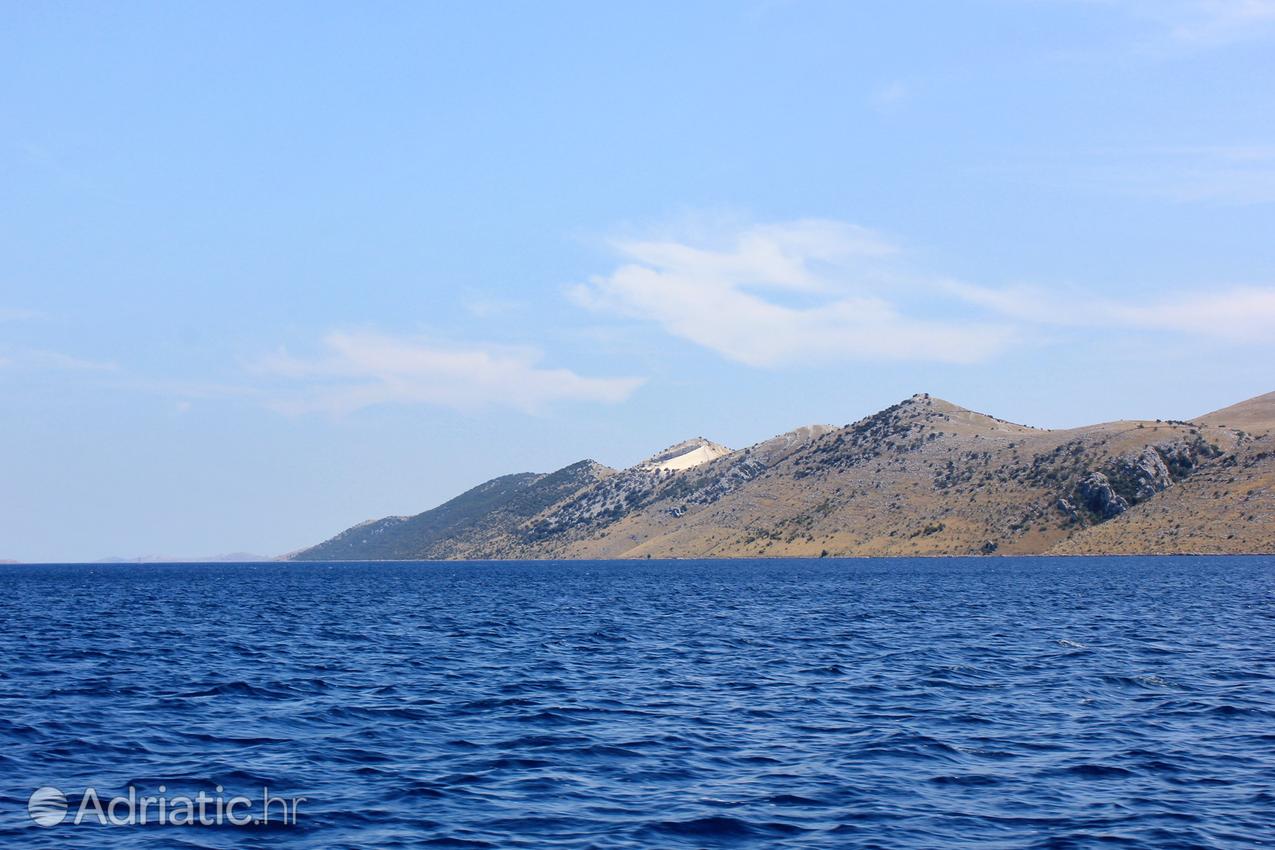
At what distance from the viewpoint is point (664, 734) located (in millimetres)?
30859

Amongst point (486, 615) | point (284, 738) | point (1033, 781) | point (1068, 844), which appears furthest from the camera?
point (486, 615)

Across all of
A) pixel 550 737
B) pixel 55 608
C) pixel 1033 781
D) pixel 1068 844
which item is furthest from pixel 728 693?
pixel 55 608

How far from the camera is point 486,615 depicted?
273 feet

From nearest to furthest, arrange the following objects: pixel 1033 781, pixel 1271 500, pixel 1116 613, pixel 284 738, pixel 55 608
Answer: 1. pixel 1033 781
2. pixel 284 738
3. pixel 1116 613
4. pixel 55 608
5. pixel 1271 500

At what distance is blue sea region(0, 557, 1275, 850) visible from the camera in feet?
71.4

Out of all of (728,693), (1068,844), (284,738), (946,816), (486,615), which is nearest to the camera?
(1068,844)

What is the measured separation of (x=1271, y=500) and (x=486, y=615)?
16656 centimetres

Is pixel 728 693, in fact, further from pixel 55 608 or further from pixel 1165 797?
pixel 55 608

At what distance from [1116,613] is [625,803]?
5887 cm

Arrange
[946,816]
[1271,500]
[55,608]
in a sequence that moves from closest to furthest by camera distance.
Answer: [946,816]
[55,608]
[1271,500]

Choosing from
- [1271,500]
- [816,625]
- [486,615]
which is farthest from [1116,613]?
[1271,500]

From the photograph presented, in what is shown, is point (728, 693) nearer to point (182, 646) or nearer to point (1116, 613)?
point (182, 646)

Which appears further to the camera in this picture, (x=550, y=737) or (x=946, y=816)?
(x=550, y=737)

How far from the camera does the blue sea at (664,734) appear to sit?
21.8 m
